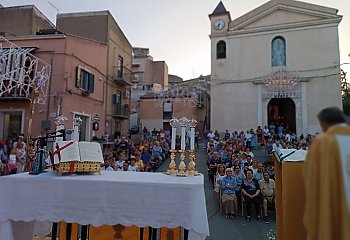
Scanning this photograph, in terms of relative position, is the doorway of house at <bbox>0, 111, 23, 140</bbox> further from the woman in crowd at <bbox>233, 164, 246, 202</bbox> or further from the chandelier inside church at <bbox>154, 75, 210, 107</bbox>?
the woman in crowd at <bbox>233, 164, 246, 202</bbox>

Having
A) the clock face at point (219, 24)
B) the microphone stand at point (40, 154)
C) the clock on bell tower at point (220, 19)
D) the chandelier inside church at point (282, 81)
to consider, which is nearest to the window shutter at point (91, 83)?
the clock on bell tower at point (220, 19)

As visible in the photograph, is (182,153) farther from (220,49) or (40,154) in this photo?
(220,49)

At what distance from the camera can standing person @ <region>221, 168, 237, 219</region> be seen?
6428 mm

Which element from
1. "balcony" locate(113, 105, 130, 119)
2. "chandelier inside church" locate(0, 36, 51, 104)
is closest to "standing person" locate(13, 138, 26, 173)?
"chandelier inside church" locate(0, 36, 51, 104)

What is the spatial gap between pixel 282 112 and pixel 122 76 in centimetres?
1214

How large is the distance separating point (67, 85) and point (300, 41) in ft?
47.1

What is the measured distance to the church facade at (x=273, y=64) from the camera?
17281 mm

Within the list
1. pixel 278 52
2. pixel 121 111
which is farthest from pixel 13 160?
pixel 278 52

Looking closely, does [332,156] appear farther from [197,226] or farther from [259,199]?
[259,199]

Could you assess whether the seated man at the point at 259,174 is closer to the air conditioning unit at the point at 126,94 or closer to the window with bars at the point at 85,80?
the window with bars at the point at 85,80

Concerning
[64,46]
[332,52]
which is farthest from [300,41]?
[64,46]

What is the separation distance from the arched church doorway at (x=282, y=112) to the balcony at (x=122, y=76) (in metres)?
10.5

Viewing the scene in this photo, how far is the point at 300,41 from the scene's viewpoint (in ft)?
58.7

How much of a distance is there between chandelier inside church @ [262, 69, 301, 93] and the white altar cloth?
14355mm
